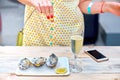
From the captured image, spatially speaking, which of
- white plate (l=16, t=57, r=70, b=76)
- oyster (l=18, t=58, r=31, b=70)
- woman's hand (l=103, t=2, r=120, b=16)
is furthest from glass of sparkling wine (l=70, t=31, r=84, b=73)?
woman's hand (l=103, t=2, r=120, b=16)

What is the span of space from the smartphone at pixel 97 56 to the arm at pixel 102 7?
242 millimetres

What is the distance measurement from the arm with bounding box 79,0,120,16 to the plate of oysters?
1.36 ft

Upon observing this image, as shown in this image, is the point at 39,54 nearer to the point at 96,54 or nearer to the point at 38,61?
the point at 38,61

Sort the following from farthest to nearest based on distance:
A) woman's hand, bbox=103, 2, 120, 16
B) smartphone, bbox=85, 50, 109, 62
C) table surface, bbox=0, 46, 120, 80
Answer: woman's hand, bbox=103, 2, 120, 16 → smartphone, bbox=85, 50, 109, 62 → table surface, bbox=0, 46, 120, 80

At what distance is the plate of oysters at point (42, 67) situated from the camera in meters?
1.03

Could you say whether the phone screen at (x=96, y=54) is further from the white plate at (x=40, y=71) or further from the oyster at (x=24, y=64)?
the oyster at (x=24, y=64)

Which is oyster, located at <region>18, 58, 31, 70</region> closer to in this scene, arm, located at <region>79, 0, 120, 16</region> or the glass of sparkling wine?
the glass of sparkling wine

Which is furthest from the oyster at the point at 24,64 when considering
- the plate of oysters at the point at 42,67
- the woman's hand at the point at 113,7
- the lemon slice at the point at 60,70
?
the woman's hand at the point at 113,7

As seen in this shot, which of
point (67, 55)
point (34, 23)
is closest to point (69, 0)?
point (34, 23)

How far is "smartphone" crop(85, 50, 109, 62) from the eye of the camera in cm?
116

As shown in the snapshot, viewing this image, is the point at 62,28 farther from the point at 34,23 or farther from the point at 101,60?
the point at 101,60

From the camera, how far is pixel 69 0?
4.72 ft

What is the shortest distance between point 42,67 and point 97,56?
29 centimetres

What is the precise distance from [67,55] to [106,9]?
1.18 feet
